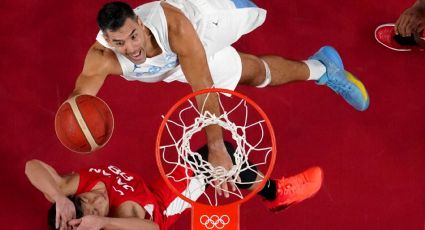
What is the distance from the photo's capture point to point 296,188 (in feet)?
11.6

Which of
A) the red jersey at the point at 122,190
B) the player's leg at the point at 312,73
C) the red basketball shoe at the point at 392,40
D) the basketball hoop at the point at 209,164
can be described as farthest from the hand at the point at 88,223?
the red basketball shoe at the point at 392,40

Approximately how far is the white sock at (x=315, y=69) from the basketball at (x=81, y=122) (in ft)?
4.07

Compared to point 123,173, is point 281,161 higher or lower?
lower

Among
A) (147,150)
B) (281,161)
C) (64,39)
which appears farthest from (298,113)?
(64,39)

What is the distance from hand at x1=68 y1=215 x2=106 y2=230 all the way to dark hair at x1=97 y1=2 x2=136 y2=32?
2.72ft

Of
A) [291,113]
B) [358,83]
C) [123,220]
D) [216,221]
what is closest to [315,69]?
[358,83]

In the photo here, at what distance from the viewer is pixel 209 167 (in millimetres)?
3014

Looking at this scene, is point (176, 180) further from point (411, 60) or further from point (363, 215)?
point (411, 60)

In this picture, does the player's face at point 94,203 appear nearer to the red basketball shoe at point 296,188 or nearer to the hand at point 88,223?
the hand at point 88,223

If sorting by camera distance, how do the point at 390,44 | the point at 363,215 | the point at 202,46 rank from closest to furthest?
the point at 202,46
the point at 363,215
the point at 390,44

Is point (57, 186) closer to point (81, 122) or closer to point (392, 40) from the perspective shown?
point (81, 122)

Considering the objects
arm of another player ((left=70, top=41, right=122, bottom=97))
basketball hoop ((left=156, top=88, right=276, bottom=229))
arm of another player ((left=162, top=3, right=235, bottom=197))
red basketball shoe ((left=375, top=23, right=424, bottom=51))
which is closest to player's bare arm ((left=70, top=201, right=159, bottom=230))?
basketball hoop ((left=156, top=88, right=276, bottom=229))

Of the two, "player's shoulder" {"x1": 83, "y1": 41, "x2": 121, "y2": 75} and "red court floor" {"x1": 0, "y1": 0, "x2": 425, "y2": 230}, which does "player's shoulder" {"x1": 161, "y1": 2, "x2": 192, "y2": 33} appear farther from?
"red court floor" {"x1": 0, "y1": 0, "x2": 425, "y2": 230}

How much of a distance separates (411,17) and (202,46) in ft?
3.48
